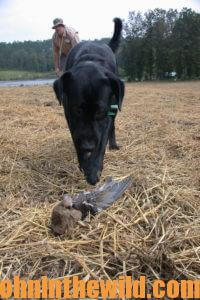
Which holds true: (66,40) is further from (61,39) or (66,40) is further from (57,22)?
(57,22)

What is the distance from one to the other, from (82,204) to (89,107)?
100cm

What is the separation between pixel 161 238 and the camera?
249 centimetres

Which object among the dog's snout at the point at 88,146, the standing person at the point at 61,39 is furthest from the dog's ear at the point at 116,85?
the standing person at the point at 61,39

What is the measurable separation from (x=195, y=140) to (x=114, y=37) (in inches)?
84.8

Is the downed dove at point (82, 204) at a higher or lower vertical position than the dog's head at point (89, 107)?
lower

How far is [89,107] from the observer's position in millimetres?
3385

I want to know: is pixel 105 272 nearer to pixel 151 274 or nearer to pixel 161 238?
pixel 151 274

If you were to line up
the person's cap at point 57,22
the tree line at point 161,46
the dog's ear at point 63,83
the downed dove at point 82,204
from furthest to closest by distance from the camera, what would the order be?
the tree line at point 161,46
the person's cap at point 57,22
the dog's ear at point 63,83
the downed dove at point 82,204

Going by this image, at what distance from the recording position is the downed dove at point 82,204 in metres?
2.65

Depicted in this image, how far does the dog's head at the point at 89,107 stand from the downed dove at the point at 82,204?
0.30 metres

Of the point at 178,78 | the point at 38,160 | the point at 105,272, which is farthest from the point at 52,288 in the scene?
the point at 178,78

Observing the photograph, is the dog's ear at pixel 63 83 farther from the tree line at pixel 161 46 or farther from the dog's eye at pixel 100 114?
the tree line at pixel 161 46

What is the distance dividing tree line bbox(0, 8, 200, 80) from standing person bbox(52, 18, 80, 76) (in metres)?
25.8

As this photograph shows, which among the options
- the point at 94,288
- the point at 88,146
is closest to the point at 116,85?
the point at 88,146
